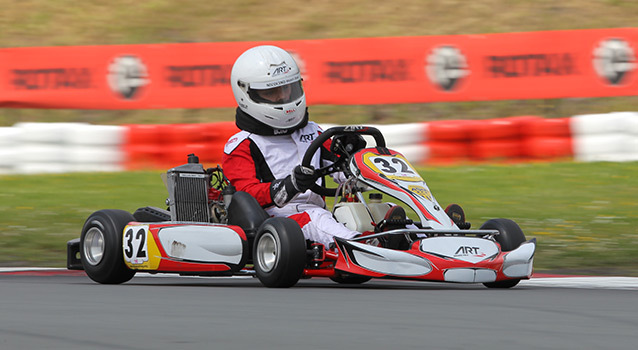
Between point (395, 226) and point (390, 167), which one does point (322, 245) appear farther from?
point (390, 167)

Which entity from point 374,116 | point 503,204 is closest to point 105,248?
point 503,204

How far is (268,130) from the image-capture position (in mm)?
7055

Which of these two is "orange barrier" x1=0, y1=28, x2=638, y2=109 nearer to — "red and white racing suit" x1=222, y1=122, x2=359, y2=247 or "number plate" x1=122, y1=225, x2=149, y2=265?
"red and white racing suit" x1=222, y1=122, x2=359, y2=247

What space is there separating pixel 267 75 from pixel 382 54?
25.0 feet

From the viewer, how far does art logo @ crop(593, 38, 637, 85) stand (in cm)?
1424

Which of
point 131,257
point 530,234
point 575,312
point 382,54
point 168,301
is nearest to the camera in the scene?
point 575,312

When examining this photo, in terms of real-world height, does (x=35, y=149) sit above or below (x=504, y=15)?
below

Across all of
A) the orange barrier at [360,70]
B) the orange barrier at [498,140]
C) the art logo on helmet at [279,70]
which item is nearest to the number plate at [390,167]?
the art logo on helmet at [279,70]

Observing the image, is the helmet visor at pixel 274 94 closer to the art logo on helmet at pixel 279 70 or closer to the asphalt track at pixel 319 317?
the art logo on helmet at pixel 279 70

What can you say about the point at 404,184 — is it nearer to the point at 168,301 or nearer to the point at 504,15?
the point at 168,301

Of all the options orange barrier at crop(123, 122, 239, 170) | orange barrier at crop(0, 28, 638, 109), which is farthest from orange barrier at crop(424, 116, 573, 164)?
orange barrier at crop(123, 122, 239, 170)

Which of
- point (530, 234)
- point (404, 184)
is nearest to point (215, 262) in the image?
point (404, 184)

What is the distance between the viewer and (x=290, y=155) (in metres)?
7.06

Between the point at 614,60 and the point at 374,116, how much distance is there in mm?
4359
